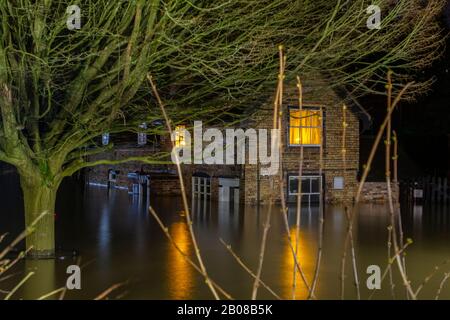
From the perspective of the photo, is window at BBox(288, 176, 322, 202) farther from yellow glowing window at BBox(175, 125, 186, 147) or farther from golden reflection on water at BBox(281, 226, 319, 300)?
yellow glowing window at BBox(175, 125, 186, 147)

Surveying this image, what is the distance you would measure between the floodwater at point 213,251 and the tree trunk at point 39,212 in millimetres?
400

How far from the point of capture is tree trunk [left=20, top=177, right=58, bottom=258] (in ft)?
40.8

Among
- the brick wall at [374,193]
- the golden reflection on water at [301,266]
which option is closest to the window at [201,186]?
the brick wall at [374,193]

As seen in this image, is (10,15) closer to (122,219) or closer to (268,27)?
(268,27)

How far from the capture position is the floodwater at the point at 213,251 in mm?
10109

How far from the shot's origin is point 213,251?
14.0 meters

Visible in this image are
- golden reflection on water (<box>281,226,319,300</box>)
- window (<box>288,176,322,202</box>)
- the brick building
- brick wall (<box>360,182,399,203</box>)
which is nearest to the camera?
golden reflection on water (<box>281,226,319,300</box>)

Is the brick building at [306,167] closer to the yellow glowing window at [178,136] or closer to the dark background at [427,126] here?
the dark background at [427,126]

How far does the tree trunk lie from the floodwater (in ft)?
1.31

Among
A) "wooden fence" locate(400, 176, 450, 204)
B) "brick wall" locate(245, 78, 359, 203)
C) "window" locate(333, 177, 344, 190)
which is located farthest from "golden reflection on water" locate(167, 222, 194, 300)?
"wooden fence" locate(400, 176, 450, 204)

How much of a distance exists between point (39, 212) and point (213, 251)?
11.5 ft

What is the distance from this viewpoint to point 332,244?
49.5 feet

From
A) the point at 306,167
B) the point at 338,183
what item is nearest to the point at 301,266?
the point at 306,167

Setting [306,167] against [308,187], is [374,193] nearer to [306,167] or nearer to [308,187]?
[308,187]
